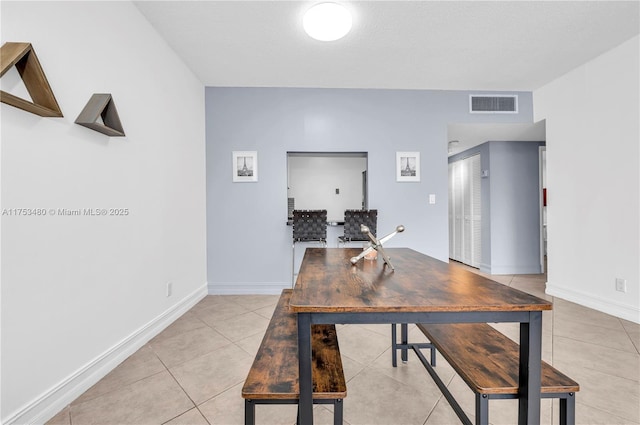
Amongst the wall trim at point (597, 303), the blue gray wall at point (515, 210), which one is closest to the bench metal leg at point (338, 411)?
the wall trim at point (597, 303)

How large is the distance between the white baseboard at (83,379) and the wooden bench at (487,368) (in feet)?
6.43

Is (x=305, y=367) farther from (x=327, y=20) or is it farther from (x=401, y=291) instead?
(x=327, y=20)

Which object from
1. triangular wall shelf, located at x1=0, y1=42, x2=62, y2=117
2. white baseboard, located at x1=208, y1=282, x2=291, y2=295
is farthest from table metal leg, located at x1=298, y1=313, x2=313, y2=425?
white baseboard, located at x1=208, y1=282, x2=291, y2=295

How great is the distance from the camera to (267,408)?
1.42 metres

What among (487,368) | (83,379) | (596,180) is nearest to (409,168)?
(596,180)

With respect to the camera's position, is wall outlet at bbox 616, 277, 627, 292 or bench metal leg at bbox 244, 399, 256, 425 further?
wall outlet at bbox 616, 277, 627, 292

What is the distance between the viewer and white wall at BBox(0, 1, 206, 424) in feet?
4.13

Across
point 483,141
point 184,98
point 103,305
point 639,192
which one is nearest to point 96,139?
point 103,305

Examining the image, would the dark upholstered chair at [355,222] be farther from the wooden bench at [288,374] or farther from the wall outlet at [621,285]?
the wall outlet at [621,285]

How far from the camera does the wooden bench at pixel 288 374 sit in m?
0.91

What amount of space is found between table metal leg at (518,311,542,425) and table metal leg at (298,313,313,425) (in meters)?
0.70

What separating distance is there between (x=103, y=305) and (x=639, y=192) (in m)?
4.51

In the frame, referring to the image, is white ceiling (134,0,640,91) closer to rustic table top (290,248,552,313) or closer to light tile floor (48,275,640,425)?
rustic table top (290,248,552,313)

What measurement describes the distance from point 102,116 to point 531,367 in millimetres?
2527
